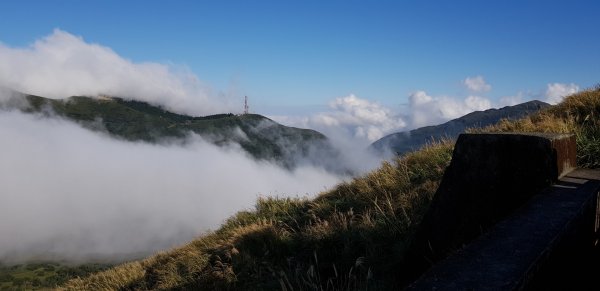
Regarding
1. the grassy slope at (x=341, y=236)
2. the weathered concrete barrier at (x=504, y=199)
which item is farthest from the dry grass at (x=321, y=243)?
the weathered concrete barrier at (x=504, y=199)

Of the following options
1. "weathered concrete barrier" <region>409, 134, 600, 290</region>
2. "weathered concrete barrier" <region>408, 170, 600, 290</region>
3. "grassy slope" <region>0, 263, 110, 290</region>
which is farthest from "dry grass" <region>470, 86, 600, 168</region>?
"grassy slope" <region>0, 263, 110, 290</region>

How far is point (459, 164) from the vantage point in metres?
4.93

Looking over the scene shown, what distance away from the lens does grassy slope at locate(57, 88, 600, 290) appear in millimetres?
6004

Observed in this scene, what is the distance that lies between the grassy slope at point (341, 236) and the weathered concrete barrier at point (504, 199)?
0.83m

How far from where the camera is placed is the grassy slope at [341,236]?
19.7 feet

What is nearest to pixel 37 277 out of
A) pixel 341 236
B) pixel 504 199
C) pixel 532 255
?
pixel 341 236

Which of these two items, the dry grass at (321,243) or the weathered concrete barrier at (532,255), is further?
the dry grass at (321,243)

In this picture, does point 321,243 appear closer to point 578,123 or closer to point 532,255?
point 532,255

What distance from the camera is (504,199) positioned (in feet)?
14.9

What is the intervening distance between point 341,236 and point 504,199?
2.81 metres

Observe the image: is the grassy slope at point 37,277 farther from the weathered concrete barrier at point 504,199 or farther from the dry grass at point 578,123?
the weathered concrete barrier at point 504,199

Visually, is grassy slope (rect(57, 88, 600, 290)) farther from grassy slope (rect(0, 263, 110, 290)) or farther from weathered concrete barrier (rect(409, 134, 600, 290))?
grassy slope (rect(0, 263, 110, 290))

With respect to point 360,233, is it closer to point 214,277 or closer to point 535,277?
point 214,277

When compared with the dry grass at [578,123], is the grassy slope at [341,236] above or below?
below
